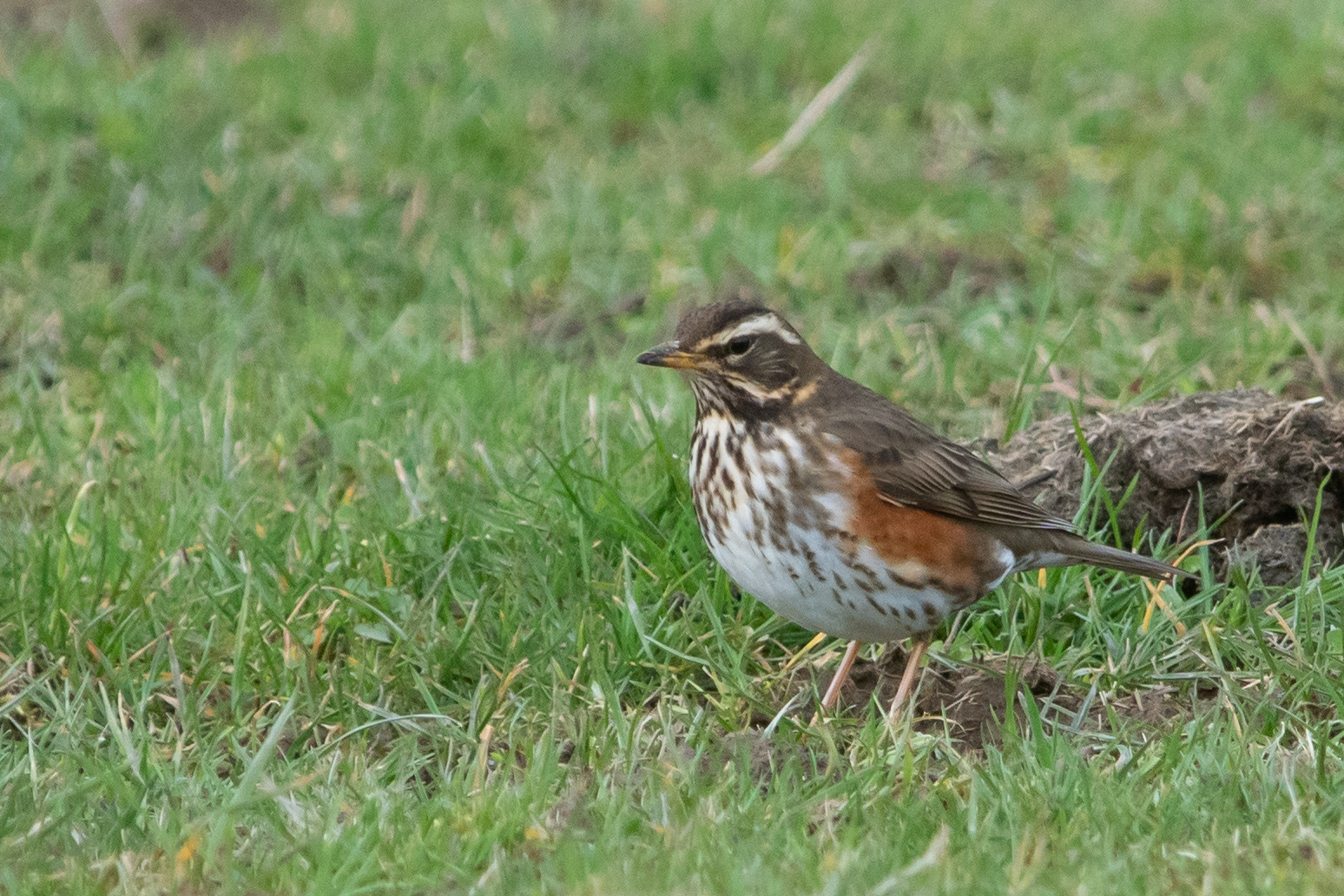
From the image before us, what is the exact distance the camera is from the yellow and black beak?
194 inches

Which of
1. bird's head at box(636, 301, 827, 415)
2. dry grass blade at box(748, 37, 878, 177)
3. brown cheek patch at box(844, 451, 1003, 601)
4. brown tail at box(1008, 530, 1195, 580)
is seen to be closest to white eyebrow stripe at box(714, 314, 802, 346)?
bird's head at box(636, 301, 827, 415)

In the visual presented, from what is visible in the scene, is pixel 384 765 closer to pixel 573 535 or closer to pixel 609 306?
pixel 573 535

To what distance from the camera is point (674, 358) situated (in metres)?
4.95

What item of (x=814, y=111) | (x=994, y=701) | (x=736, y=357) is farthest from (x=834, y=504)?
(x=814, y=111)

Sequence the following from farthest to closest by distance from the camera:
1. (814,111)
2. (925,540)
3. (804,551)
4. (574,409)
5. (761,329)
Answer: (814,111), (574,409), (761,329), (925,540), (804,551)

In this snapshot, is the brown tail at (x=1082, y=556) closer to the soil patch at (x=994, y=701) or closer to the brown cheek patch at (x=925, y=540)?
the brown cheek patch at (x=925, y=540)

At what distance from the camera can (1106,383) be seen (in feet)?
22.5

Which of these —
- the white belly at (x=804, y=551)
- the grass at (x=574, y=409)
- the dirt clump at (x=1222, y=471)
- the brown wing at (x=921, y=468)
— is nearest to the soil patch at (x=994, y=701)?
the grass at (x=574, y=409)

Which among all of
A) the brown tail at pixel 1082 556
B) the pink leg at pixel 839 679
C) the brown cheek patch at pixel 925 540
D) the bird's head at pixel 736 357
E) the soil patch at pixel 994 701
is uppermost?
the bird's head at pixel 736 357

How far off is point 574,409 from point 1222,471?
7.39 feet

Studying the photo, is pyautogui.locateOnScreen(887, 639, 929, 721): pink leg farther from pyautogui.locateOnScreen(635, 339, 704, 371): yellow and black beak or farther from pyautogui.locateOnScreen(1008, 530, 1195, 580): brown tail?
pyautogui.locateOnScreen(635, 339, 704, 371): yellow and black beak

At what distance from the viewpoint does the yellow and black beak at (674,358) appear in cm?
492

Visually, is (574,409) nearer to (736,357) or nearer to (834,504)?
(736,357)

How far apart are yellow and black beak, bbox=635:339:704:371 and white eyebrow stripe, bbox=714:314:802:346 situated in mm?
83
